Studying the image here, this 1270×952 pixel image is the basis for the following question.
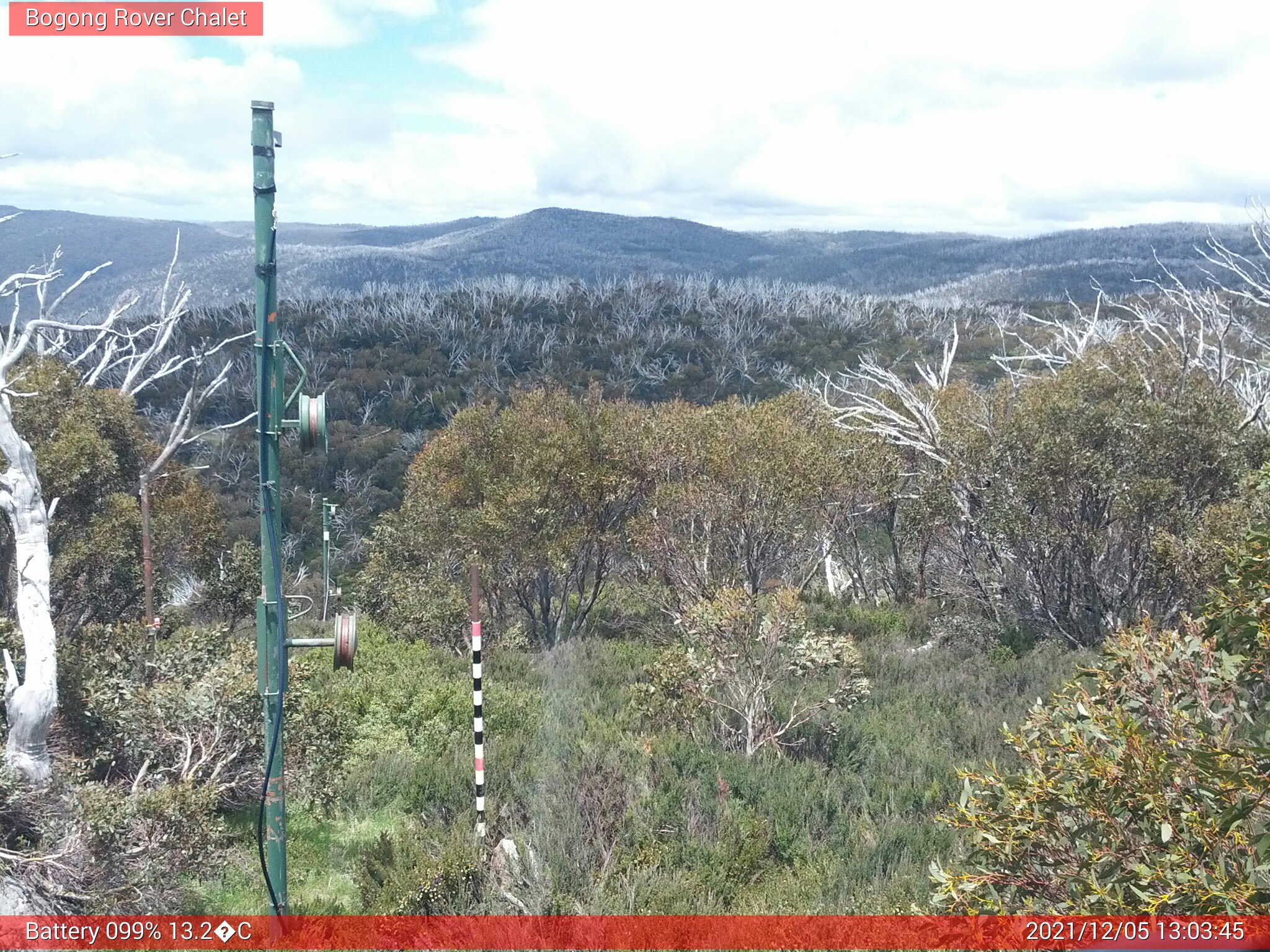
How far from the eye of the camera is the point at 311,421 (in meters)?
5.20

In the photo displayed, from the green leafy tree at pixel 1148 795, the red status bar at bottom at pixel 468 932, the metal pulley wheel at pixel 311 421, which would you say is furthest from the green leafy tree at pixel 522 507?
the green leafy tree at pixel 1148 795

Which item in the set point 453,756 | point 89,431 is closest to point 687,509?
point 453,756

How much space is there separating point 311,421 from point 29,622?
3.54m

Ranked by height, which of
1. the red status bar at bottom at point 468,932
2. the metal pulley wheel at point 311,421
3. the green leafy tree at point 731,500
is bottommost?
the red status bar at bottom at point 468,932

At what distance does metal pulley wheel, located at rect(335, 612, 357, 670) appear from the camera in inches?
212

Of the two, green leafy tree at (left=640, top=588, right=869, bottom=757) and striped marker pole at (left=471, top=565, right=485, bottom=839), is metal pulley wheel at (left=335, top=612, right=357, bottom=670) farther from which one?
green leafy tree at (left=640, top=588, right=869, bottom=757)

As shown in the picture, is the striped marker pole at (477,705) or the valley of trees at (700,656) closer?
the valley of trees at (700,656)

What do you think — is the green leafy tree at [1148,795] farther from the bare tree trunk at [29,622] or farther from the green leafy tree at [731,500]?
the green leafy tree at [731,500]

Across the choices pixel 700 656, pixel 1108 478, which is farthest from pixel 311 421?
pixel 1108 478

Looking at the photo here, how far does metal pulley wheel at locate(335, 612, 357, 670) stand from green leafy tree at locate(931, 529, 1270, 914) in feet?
10.1

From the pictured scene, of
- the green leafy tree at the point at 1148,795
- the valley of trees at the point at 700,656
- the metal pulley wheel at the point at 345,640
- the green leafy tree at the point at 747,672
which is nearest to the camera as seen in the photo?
→ the green leafy tree at the point at 1148,795

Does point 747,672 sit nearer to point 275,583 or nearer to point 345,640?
point 345,640

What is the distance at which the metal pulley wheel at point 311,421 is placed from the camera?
5.18 m

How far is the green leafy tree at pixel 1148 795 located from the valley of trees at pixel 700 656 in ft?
0.07
